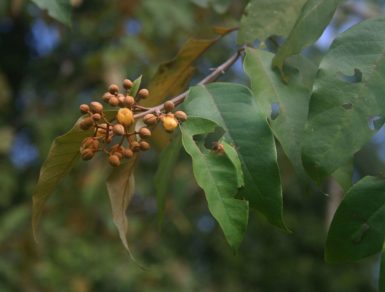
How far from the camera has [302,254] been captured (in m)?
5.31

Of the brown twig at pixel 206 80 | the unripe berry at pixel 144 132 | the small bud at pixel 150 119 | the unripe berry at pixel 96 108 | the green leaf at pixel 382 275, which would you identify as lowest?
the green leaf at pixel 382 275

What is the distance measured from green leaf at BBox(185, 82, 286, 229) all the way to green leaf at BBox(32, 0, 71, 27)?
0.35m

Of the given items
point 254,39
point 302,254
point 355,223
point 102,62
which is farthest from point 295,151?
point 302,254

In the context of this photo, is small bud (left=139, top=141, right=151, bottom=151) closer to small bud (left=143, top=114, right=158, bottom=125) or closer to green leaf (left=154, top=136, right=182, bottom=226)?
small bud (left=143, top=114, right=158, bottom=125)

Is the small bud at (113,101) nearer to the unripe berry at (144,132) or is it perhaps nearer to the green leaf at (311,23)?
the unripe berry at (144,132)

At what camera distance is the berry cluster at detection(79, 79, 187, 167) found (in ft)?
2.80

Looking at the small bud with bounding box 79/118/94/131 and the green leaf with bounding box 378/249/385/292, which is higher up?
the small bud with bounding box 79/118/94/131

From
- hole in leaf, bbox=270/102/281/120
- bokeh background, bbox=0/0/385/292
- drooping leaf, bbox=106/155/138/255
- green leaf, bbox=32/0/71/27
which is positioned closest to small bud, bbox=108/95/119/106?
drooping leaf, bbox=106/155/138/255

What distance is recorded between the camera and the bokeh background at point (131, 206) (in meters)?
3.19

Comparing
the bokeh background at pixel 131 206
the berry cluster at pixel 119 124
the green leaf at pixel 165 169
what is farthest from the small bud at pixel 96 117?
the bokeh background at pixel 131 206

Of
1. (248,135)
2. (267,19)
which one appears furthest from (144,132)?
(267,19)

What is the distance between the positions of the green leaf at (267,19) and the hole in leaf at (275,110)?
17 centimetres

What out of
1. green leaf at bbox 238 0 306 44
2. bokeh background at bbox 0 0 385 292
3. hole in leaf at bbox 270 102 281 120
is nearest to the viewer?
hole in leaf at bbox 270 102 281 120

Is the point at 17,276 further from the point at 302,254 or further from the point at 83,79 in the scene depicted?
the point at 302,254
